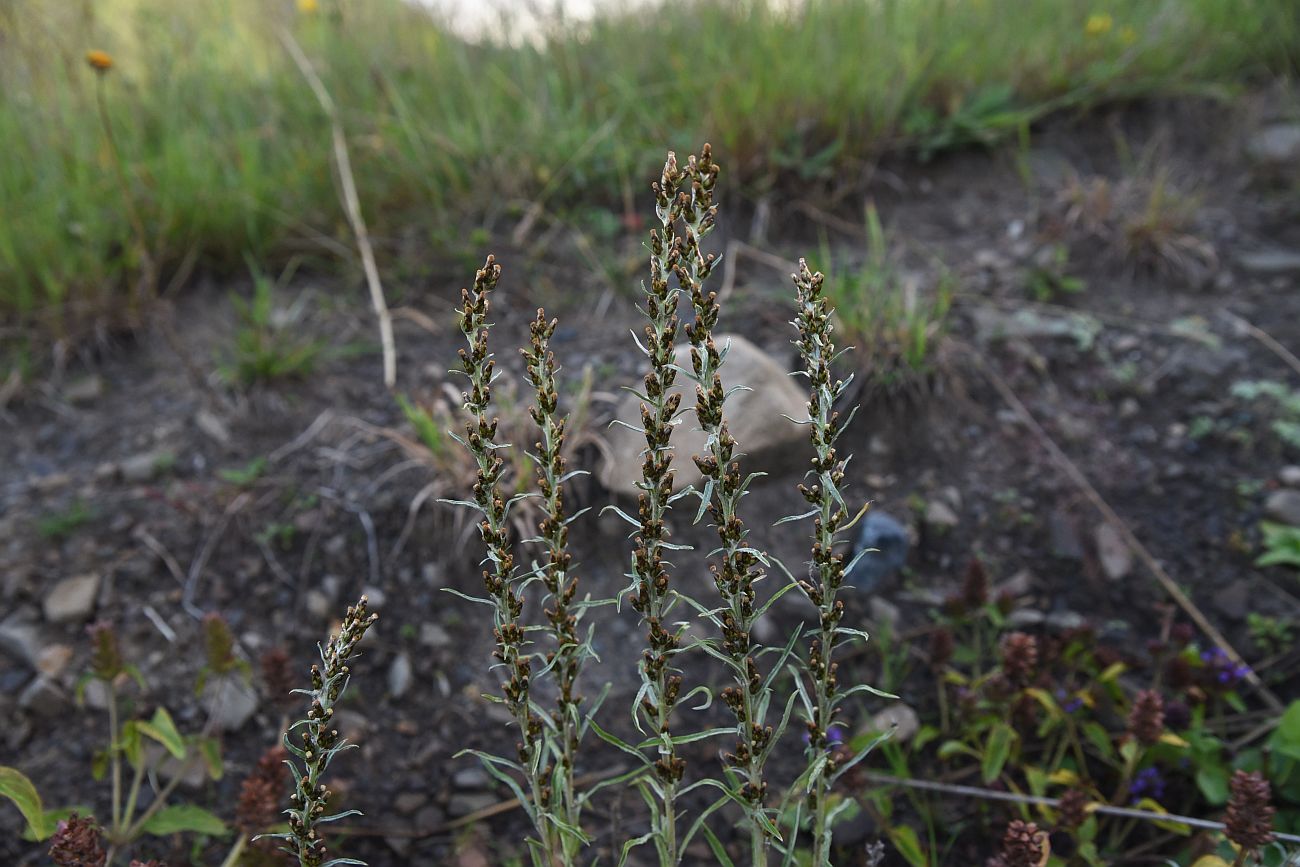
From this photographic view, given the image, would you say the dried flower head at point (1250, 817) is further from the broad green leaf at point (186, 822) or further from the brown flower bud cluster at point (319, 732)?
the broad green leaf at point (186, 822)

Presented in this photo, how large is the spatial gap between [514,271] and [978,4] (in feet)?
8.49

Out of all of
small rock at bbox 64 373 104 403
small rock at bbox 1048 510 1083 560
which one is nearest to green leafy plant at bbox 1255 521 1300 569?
small rock at bbox 1048 510 1083 560

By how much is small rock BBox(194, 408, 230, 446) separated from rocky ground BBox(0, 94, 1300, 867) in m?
0.01

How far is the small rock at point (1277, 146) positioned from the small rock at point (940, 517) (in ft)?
7.52

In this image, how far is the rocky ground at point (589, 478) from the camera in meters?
2.52

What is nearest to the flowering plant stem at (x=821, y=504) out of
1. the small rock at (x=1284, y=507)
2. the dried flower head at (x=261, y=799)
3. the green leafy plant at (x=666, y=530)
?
the green leafy plant at (x=666, y=530)

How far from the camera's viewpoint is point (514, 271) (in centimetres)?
365

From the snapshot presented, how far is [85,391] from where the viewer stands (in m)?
3.38

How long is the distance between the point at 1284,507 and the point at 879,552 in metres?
1.14

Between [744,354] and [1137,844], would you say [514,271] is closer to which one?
[744,354]

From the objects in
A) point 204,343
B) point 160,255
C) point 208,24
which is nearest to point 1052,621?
point 204,343

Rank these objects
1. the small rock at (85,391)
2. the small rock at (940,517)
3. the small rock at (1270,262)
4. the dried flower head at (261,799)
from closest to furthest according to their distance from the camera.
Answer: the dried flower head at (261,799), the small rock at (940,517), the small rock at (85,391), the small rock at (1270,262)

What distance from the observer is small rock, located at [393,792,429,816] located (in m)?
2.34

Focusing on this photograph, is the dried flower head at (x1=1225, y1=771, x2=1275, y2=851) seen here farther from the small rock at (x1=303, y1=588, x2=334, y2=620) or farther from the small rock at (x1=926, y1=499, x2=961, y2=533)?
the small rock at (x1=303, y1=588, x2=334, y2=620)
